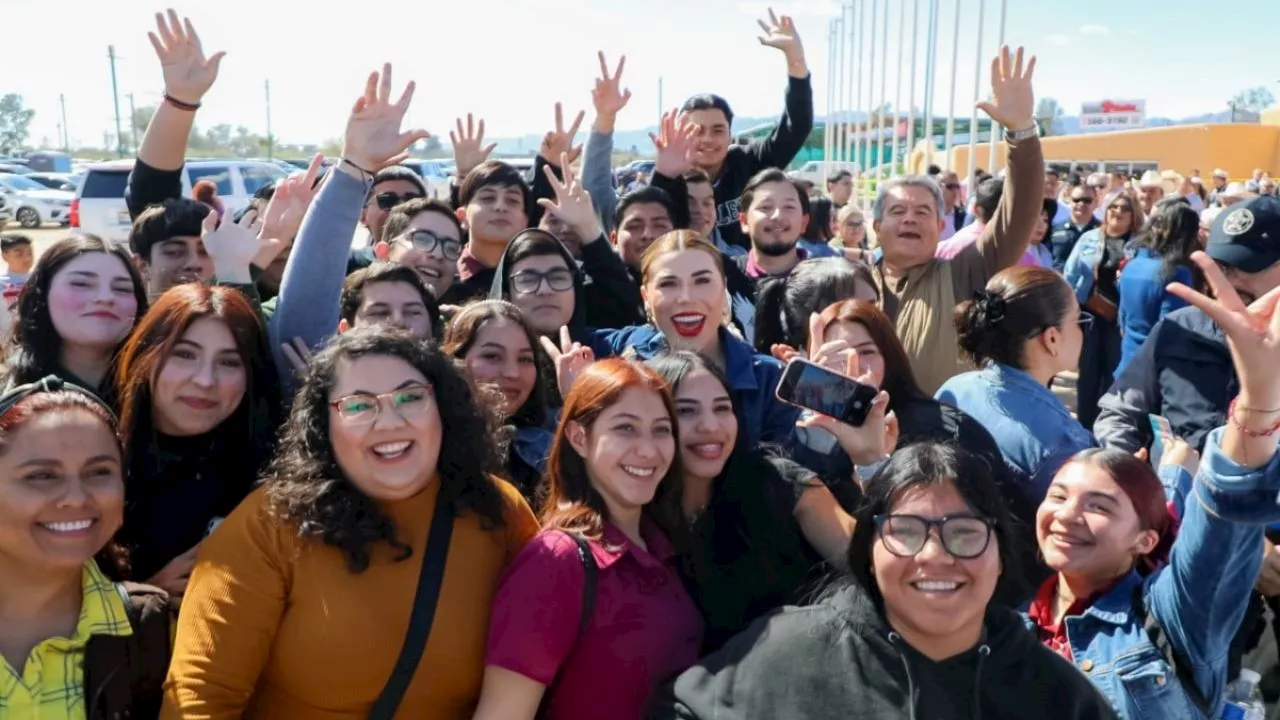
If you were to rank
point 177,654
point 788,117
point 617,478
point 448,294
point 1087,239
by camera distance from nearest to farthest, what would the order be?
point 177,654 → point 617,478 → point 448,294 → point 788,117 → point 1087,239

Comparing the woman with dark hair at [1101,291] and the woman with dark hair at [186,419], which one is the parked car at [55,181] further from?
the woman with dark hair at [186,419]

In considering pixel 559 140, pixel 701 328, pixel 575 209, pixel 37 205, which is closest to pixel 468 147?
pixel 559 140

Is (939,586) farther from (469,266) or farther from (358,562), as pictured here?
(469,266)

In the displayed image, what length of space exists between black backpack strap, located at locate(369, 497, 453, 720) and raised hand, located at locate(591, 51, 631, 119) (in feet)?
12.4

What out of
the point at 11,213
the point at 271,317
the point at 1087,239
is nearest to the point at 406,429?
the point at 271,317

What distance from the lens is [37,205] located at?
28.7m

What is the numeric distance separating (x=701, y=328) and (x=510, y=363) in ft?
2.43

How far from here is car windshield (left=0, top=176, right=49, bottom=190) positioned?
3061 cm

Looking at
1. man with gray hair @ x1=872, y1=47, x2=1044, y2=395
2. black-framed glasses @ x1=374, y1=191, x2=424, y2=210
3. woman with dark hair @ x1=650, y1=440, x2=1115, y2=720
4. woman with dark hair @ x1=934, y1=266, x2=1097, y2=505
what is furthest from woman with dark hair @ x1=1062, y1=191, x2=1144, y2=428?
woman with dark hair @ x1=650, y1=440, x2=1115, y2=720

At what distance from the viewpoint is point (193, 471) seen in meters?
2.71

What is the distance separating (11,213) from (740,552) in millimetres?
32196

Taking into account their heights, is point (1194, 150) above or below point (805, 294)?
above

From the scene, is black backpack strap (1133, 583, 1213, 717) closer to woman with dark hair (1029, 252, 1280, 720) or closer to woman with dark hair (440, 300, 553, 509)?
woman with dark hair (1029, 252, 1280, 720)

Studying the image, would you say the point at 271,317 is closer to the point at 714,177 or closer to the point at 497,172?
the point at 497,172
